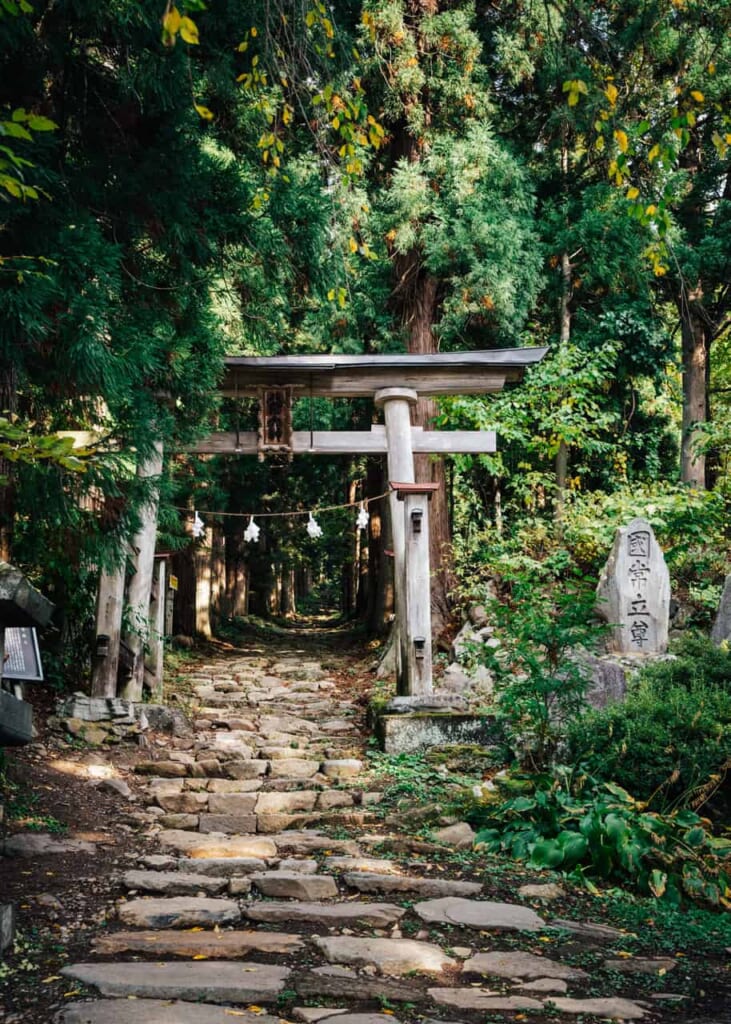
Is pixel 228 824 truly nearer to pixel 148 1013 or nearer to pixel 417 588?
pixel 148 1013

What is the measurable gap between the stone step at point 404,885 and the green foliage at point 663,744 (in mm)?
1556

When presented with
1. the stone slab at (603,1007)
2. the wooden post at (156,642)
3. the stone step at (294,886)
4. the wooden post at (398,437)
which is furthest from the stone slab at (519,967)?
the wooden post at (156,642)

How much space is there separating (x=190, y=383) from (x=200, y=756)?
3300mm

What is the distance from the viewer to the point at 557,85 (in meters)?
13.3

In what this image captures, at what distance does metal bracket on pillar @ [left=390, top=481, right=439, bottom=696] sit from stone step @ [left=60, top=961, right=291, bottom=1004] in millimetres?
5102

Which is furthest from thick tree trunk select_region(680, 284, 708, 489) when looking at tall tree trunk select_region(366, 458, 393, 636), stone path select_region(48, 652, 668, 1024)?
stone path select_region(48, 652, 668, 1024)

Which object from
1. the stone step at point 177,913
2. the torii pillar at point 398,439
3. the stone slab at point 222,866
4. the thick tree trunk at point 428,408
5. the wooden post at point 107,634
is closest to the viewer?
the stone step at point 177,913

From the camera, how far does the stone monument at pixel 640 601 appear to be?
9461 millimetres

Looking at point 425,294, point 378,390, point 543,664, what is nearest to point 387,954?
point 543,664

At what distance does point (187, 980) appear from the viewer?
3.08 m

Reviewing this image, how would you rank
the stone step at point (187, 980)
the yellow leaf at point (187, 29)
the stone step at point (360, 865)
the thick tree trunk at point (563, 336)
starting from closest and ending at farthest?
the yellow leaf at point (187, 29), the stone step at point (187, 980), the stone step at point (360, 865), the thick tree trunk at point (563, 336)

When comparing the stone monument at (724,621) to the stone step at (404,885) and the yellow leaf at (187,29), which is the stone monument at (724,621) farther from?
the yellow leaf at (187,29)

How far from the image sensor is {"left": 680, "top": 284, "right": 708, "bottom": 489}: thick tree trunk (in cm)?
1327

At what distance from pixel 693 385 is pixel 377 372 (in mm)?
6704
